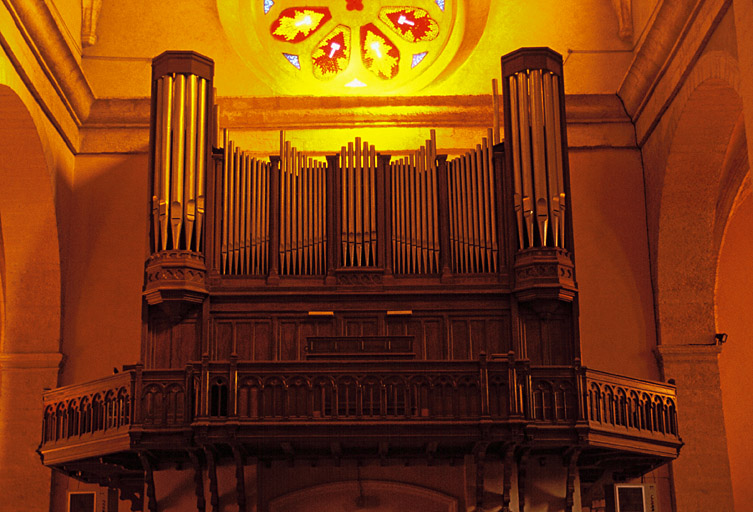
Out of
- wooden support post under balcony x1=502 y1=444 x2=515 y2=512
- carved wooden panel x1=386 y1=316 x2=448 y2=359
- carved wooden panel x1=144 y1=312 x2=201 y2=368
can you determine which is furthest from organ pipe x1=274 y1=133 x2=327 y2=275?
wooden support post under balcony x1=502 y1=444 x2=515 y2=512

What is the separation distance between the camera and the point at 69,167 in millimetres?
18016

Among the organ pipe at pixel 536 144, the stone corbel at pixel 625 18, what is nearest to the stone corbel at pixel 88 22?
the organ pipe at pixel 536 144

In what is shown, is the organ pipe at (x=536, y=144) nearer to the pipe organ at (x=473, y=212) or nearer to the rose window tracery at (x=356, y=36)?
the pipe organ at (x=473, y=212)

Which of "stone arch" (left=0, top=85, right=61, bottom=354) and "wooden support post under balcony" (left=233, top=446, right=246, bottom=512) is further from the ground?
"stone arch" (left=0, top=85, right=61, bottom=354)

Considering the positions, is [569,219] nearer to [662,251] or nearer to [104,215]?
[662,251]

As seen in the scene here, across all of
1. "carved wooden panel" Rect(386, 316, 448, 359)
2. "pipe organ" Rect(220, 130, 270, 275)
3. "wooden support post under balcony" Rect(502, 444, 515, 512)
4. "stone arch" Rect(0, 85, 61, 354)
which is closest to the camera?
"wooden support post under balcony" Rect(502, 444, 515, 512)

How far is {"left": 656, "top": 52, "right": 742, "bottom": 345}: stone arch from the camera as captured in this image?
1645cm

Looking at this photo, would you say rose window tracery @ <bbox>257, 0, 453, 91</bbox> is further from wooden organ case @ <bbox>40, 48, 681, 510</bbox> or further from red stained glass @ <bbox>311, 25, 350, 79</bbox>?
wooden organ case @ <bbox>40, 48, 681, 510</bbox>

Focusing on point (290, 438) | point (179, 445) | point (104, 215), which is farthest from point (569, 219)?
point (104, 215)

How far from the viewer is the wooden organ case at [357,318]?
13.6 metres

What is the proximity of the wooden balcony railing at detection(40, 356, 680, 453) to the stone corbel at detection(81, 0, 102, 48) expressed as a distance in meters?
6.98

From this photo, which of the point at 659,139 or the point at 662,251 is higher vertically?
the point at 659,139

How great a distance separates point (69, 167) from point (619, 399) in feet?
29.7

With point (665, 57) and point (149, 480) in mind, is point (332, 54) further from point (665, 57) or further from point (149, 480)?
point (149, 480)
